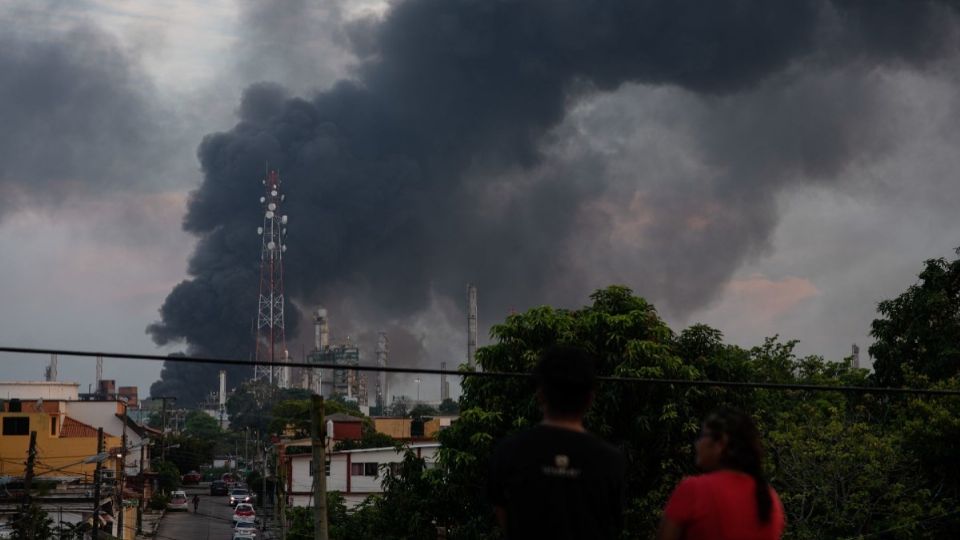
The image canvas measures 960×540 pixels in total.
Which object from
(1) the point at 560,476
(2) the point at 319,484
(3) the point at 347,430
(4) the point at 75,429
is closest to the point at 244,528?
(4) the point at 75,429

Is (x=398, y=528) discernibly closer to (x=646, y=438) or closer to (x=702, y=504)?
(x=646, y=438)

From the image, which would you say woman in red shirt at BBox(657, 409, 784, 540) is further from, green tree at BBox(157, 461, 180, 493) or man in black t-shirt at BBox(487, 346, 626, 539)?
green tree at BBox(157, 461, 180, 493)

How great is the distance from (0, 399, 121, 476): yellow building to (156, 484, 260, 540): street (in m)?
5.38

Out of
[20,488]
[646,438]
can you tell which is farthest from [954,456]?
[20,488]

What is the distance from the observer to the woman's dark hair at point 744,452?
4.98m

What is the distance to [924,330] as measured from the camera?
4500 cm

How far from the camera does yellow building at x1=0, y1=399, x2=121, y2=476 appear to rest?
67188 millimetres

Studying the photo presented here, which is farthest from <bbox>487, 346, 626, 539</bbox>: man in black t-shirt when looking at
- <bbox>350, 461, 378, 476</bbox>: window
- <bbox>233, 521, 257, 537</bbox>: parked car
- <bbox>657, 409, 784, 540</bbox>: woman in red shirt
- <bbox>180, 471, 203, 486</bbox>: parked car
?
<bbox>180, 471, 203, 486</bbox>: parked car

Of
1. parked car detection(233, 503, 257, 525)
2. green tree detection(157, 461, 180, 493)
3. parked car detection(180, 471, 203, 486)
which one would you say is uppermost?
parked car detection(180, 471, 203, 486)

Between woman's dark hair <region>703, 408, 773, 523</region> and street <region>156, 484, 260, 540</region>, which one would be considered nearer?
woman's dark hair <region>703, 408, 773, 523</region>

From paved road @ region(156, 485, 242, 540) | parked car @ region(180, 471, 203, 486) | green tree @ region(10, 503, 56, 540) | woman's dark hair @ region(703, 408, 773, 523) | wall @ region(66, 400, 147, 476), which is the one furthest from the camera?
parked car @ region(180, 471, 203, 486)

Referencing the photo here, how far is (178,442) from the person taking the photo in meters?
120

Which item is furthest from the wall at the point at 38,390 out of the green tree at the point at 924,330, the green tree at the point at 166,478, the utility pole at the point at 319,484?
the utility pole at the point at 319,484

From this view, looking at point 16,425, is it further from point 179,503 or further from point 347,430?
point 347,430
